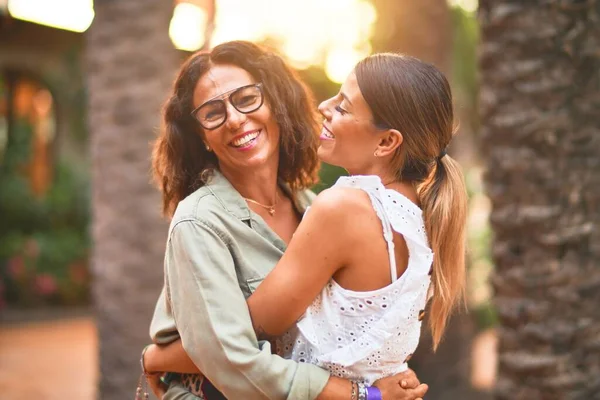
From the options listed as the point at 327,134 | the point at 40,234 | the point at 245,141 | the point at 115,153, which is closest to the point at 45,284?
the point at 40,234

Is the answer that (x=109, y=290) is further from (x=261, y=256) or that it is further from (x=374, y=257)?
(x=374, y=257)

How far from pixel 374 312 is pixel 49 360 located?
28.7ft

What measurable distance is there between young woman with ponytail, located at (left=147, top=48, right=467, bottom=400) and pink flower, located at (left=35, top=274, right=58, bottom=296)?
11.2m

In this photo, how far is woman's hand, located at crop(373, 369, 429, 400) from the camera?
2.33 meters

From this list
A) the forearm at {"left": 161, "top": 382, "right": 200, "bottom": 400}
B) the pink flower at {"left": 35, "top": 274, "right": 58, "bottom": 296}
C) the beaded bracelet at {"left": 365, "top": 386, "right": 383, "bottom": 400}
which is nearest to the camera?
the beaded bracelet at {"left": 365, "top": 386, "right": 383, "bottom": 400}

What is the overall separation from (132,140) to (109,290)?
45.1 inches

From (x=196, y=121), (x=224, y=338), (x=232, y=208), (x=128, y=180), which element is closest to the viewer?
(x=224, y=338)

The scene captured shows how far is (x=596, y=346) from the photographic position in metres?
3.65

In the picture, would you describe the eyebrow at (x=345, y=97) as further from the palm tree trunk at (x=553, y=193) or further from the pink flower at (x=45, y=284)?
the pink flower at (x=45, y=284)

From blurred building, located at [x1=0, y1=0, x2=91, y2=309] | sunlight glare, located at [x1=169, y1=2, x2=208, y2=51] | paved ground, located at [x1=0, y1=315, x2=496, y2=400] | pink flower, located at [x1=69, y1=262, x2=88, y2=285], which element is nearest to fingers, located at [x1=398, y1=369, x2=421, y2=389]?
paved ground, located at [x1=0, y1=315, x2=496, y2=400]

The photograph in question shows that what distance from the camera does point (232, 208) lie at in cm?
Answer: 257

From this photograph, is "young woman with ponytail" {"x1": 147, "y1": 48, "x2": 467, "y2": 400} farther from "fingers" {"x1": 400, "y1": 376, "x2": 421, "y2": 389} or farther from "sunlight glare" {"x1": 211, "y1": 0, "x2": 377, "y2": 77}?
"sunlight glare" {"x1": 211, "y1": 0, "x2": 377, "y2": 77}

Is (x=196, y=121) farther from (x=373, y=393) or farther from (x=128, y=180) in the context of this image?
(x=128, y=180)

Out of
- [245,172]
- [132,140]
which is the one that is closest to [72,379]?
[132,140]
